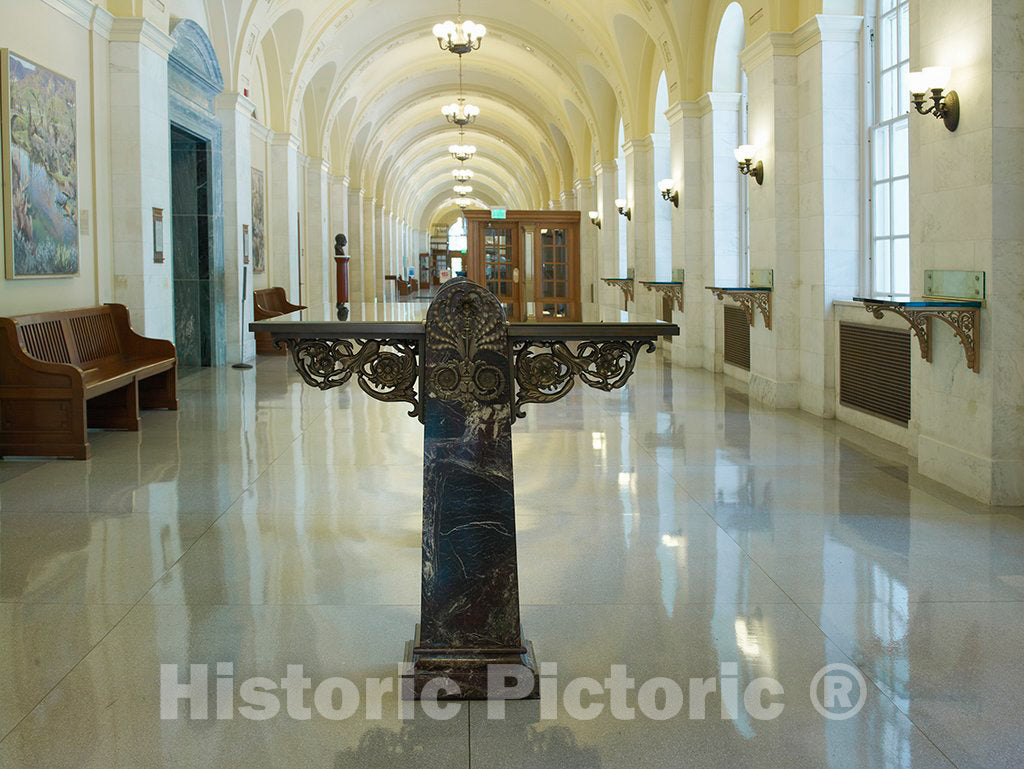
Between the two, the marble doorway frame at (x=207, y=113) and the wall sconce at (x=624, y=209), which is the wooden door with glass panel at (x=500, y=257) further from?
the marble doorway frame at (x=207, y=113)

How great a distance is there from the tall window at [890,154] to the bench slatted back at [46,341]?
23.5ft

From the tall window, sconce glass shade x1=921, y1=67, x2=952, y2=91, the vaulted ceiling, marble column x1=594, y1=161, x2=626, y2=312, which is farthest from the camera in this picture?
marble column x1=594, y1=161, x2=626, y2=312

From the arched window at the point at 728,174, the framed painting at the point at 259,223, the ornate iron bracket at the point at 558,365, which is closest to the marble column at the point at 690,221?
the arched window at the point at 728,174

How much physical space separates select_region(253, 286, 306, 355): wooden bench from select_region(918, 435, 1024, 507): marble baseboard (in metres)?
11.5

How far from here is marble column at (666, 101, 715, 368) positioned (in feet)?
46.0

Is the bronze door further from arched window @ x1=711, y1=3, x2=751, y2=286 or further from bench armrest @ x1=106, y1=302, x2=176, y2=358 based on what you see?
bench armrest @ x1=106, y1=302, x2=176, y2=358

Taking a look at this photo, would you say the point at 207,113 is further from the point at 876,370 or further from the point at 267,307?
the point at 876,370

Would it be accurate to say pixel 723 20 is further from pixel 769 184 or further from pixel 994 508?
pixel 994 508

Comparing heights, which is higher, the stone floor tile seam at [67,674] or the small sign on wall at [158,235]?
the small sign on wall at [158,235]

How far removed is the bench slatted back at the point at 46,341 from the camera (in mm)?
7977

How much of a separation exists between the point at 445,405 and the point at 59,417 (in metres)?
5.38

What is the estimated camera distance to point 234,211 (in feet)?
48.5

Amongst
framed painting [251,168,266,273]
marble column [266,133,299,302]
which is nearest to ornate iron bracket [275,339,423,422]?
framed painting [251,168,266,273]

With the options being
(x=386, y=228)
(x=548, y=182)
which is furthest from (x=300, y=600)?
(x=386, y=228)
